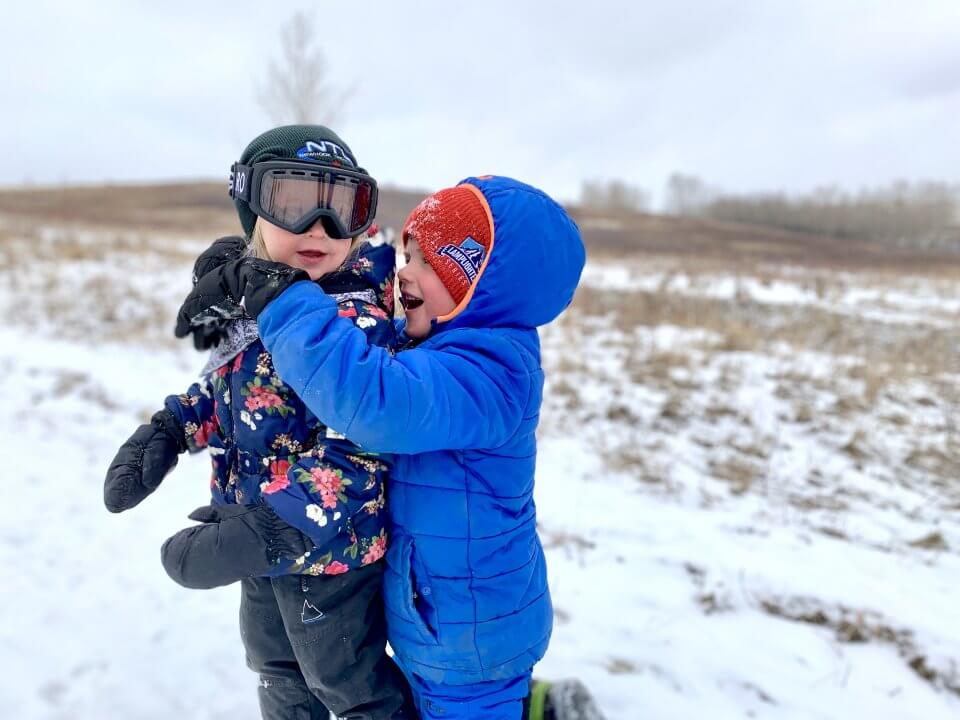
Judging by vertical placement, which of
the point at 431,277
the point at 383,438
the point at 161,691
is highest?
the point at 431,277

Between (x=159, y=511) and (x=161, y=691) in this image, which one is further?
(x=159, y=511)

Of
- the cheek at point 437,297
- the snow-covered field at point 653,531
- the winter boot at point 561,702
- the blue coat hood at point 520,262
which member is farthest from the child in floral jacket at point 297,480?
the snow-covered field at point 653,531

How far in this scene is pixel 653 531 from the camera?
11.3 feet

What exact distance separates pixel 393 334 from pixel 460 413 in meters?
0.36

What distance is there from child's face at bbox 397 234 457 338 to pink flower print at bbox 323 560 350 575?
0.62 metres

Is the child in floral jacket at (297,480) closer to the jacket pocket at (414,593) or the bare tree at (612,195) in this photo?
the jacket pocket at (414,593)

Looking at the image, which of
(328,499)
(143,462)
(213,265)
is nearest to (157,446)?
(143,462)

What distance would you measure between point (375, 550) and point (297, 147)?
1.04m

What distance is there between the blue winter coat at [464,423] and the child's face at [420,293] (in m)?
0.05

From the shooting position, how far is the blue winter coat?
3.74 feet

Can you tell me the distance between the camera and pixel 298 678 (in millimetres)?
1626

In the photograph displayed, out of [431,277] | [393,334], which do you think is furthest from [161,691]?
[431,277]

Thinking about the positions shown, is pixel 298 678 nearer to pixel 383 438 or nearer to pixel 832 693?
pixel 383 438

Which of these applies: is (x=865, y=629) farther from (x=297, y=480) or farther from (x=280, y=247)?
(x=280, y=247)
